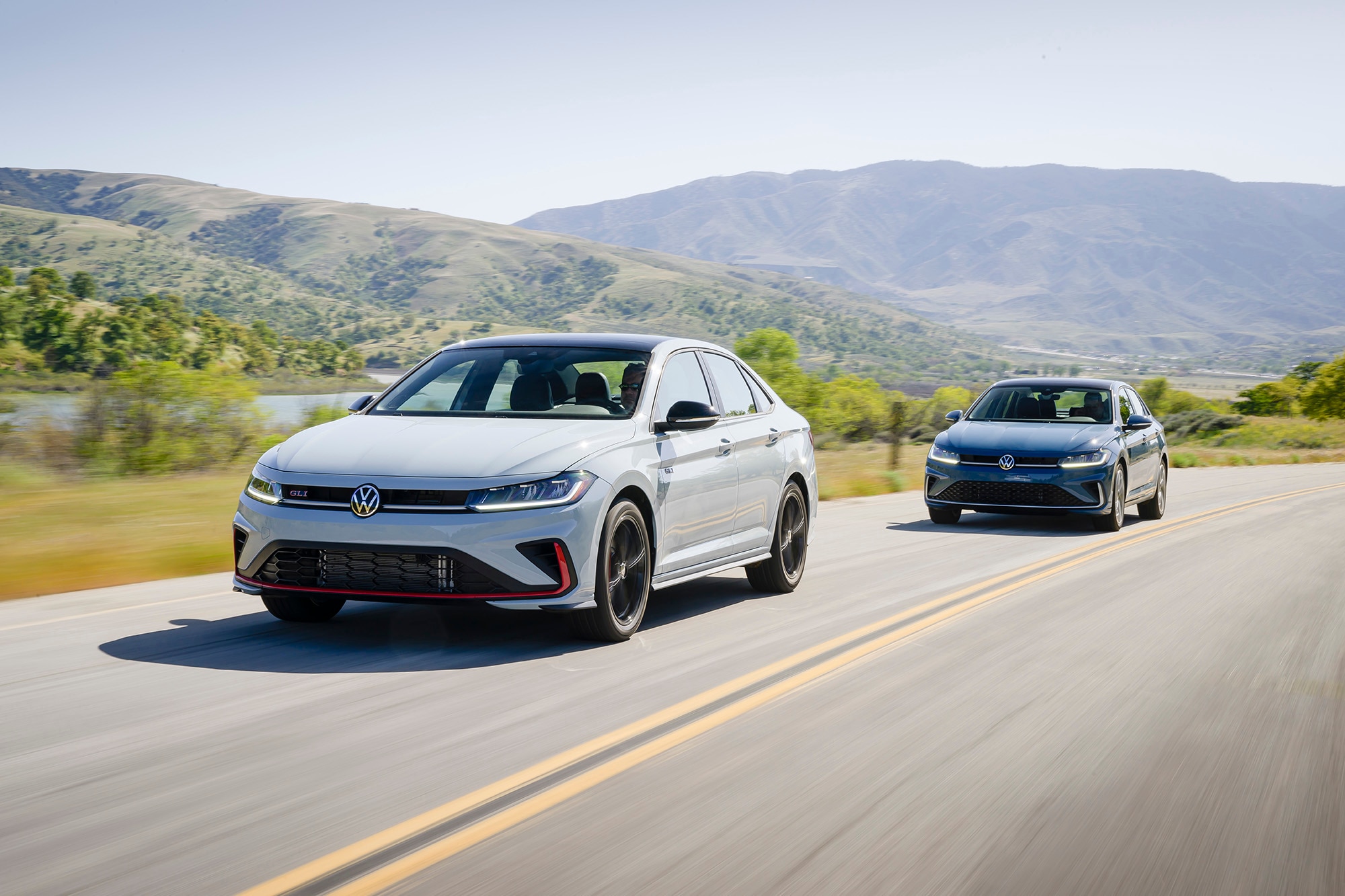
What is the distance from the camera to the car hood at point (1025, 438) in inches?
540

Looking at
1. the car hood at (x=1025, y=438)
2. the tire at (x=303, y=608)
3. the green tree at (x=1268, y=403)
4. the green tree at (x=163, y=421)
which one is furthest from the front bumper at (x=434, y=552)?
the green tree at (x=1268, y=403)

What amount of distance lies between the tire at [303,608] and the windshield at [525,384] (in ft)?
3.81

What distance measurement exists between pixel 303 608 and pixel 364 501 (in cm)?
139

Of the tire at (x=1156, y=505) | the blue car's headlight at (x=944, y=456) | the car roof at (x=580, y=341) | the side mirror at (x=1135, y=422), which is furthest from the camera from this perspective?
the tire at (x=1156, y=505)

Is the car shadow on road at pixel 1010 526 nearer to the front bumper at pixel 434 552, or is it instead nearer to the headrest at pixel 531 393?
the headrest at pixel 531 393

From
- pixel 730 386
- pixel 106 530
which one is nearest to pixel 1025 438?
pixel 730 386

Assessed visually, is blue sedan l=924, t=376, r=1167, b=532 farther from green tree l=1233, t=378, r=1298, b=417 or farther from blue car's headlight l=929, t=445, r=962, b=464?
green tree l=1233, t=378, r=1298, b=417

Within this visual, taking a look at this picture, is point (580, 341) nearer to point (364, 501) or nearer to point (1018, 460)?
point (364, 501)

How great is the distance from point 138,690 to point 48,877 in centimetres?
226

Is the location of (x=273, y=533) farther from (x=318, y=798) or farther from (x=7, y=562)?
(x=7, y=562)

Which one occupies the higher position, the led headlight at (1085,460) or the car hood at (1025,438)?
the car hood at (1025,438)

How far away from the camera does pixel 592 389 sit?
738 centimetres

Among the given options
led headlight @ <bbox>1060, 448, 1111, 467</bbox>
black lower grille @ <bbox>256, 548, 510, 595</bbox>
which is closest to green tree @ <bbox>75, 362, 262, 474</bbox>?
led headlight @ <bbox>1060, 448, 1111, 467</bbox>

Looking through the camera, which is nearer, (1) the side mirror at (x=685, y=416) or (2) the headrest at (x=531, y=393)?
(1) the side mirror at (x=685, y=416)
